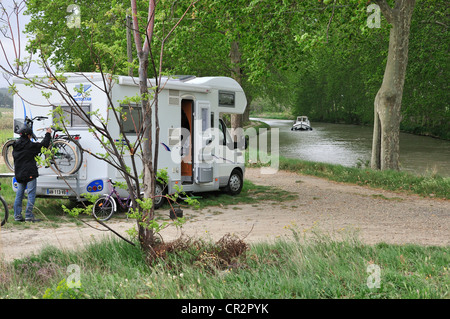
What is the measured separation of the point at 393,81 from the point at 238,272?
14554 millimetres

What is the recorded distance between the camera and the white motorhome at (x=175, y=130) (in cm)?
1083

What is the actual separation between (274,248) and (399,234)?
3441 mm

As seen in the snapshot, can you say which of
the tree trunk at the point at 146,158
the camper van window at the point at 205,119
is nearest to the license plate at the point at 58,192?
the camper van window at the point at 205,119

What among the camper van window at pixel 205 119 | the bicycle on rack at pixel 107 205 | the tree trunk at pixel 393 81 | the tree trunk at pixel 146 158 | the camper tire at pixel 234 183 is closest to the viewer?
the tree trunk at pixel 146 158

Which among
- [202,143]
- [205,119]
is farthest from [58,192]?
[205,119]

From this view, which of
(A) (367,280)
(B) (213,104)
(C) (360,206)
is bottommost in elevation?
(C) (360,206)

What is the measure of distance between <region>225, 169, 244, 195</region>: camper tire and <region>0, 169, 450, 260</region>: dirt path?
1571 millimetres

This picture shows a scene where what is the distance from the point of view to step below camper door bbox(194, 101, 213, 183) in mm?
12828

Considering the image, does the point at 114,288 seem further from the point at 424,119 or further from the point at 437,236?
the point at 424,119

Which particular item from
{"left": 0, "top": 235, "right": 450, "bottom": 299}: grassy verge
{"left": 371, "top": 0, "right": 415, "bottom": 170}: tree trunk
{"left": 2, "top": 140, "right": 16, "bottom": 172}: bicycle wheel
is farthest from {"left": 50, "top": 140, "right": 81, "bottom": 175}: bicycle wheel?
{"left": 371, "top": 0, "right": 415, "bottom": 170}: tree trunk

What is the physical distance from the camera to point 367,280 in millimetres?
4891

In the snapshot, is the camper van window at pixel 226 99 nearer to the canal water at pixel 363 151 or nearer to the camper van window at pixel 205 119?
the camper van window at pixel 205 119
